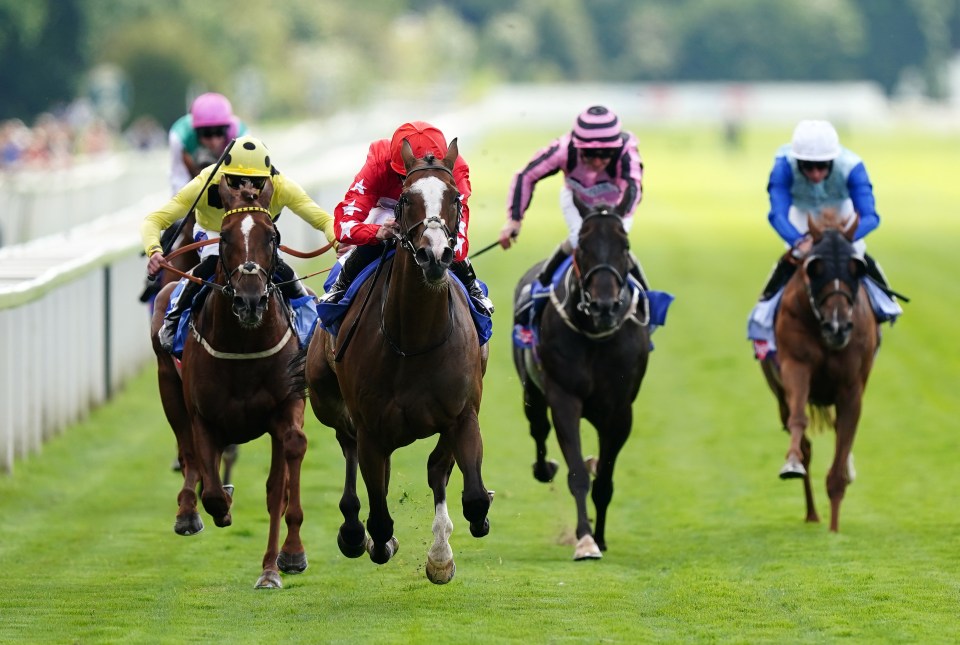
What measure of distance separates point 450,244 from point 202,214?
9.18 feet

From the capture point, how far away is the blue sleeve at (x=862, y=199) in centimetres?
1092

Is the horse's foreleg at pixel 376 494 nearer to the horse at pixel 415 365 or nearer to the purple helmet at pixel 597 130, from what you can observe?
the horse at pixel 415 365

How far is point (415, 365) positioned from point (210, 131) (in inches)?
148

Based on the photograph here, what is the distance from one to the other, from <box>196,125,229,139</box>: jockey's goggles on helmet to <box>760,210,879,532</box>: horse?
3.50 meters

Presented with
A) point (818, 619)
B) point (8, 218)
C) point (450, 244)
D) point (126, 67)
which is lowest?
point (818, 619)

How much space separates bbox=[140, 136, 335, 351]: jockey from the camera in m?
9.21

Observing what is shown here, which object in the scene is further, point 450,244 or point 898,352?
point 898,352

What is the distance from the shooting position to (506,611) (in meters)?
8.22

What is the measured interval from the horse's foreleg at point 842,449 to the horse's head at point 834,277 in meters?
0.38

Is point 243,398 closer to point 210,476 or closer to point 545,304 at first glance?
point 210,476

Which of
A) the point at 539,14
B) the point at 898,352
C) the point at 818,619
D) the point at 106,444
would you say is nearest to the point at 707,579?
the point at 818,619

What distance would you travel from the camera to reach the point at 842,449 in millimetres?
10891

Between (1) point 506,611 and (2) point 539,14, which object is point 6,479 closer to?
(1) point 506,611

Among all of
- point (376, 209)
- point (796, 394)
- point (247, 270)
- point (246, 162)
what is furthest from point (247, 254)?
point (796, 394)
